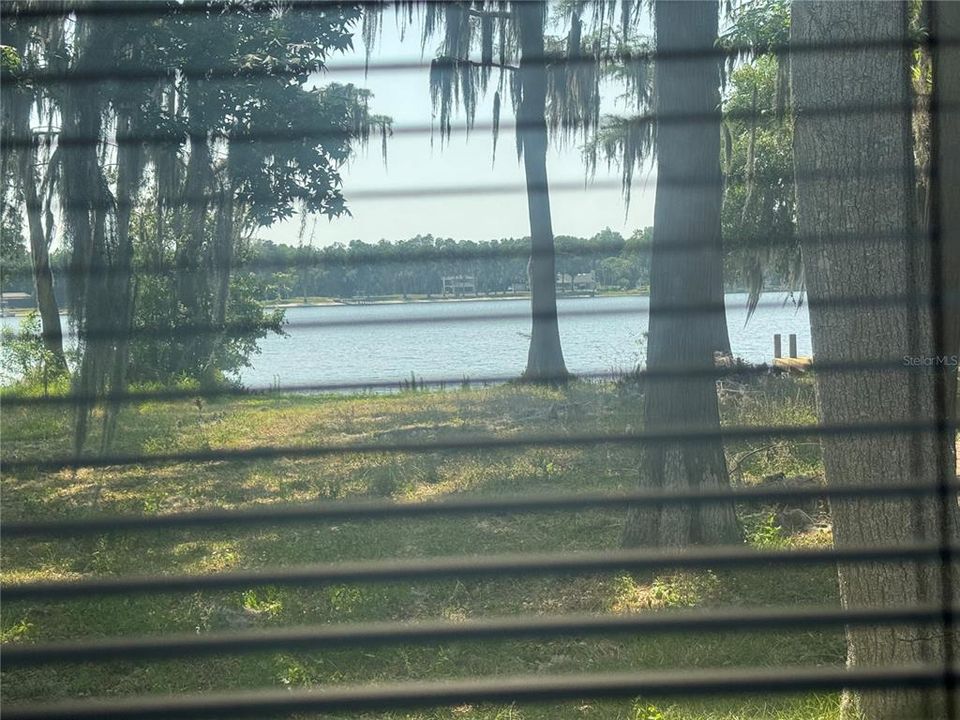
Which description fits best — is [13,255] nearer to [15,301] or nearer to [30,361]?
[15,301]

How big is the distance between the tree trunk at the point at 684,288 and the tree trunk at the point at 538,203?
0.30 m

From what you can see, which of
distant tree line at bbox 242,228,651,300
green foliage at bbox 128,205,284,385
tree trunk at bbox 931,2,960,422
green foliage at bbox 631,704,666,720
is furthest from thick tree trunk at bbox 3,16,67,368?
tree trunk at bbox 931,2,960,422

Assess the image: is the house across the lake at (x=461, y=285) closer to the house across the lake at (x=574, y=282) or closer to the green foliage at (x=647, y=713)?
the house across the lake at (x=574, y=282)

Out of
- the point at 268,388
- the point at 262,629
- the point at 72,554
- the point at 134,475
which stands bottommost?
the point at 262,629

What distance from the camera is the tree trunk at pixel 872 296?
8.35ft

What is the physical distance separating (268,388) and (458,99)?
37.6 inches

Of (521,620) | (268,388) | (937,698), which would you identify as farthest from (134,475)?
(937,698)

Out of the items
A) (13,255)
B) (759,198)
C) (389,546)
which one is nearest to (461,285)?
(389,546)

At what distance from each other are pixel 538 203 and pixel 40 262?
1385mm

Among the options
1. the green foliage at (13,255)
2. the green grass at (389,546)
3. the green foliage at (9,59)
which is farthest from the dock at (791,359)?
the green foliage at (9,59)

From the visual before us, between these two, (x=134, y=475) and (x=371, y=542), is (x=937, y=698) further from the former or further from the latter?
(x=134, y=475)

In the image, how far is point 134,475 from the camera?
253 centimetres

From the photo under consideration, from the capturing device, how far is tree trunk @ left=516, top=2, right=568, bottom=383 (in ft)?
8.25

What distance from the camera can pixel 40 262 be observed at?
254 cm
